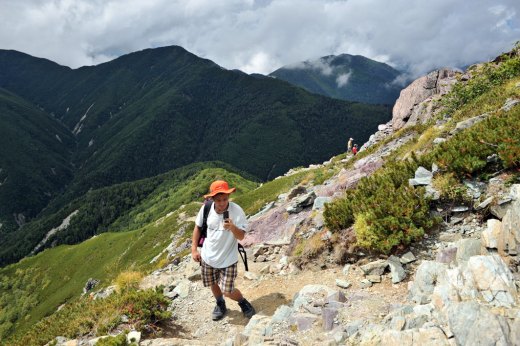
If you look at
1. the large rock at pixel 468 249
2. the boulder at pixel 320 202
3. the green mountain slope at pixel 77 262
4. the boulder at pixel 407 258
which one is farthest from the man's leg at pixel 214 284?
the green mountain slope at pixel 77 262

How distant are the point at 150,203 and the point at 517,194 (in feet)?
627

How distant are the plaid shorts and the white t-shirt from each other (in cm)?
22

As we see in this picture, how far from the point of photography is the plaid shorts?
9.44 m

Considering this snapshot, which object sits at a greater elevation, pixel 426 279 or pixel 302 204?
pixel 302 204

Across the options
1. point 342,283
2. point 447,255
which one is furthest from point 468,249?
point 342,283

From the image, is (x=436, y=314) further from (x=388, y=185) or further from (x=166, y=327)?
(x=166, y=327)

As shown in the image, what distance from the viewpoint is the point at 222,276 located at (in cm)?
954

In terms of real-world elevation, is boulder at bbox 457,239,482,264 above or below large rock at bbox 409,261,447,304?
above

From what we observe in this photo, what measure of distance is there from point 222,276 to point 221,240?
114cm

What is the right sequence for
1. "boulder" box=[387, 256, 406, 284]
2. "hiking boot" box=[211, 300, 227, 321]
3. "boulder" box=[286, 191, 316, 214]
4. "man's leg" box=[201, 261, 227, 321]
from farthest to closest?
"boulder" box=[286, 191, 316, 214] → "hiking boot" box=[211, 300, 227, 321] → "man's leg" box=[201, 261, 227, 321] → "boulder" box=[387, 256, 406, 284]

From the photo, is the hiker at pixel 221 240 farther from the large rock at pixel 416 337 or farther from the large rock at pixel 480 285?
the large rock at pixel 480 285

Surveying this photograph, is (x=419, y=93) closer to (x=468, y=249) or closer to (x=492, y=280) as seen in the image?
(x=468, y=249)

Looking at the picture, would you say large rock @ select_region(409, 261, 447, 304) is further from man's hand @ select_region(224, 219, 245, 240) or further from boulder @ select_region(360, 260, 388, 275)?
man's hand @ select_region(224, 219, 245, 240)

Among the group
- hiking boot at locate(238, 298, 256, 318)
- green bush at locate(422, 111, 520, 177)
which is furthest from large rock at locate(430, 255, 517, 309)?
hiking boot at locate(238, 298, 256, 318)
